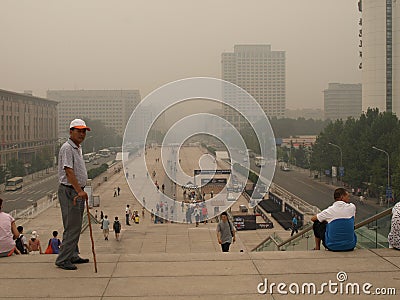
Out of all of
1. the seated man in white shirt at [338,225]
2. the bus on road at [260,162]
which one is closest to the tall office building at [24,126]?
the bus on road at [260,162]

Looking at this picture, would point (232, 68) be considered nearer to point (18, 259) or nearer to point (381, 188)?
point (381, 188)

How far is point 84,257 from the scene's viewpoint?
590 cm

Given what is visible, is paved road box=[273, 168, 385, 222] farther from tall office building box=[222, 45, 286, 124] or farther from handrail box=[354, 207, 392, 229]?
tall office building box=[222, 45, 286, 124]

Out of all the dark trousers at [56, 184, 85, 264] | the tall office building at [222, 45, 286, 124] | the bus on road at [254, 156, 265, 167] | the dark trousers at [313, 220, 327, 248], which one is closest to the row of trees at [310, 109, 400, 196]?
the bus on road at [254, 156, 265, 167]

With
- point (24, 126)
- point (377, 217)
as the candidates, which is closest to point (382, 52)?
point (24, 126)

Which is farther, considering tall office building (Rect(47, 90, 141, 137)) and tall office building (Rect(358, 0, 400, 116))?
tall office building (Rect(47, 90, 141, 137))

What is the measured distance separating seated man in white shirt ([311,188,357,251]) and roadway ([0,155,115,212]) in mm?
30275

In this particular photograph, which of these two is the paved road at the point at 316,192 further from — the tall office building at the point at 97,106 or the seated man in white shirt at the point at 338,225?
the tall office building at the point at 97,106

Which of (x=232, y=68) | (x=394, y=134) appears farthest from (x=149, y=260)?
(x=232, y=68)

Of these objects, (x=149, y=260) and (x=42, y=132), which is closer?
(x=149, y=260)

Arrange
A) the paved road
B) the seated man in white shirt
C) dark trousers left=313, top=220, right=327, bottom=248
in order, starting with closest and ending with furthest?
1. the seated man in white shirt
2. dark trousers left=313, top=220, right=327, bottom=248
3. the paved road

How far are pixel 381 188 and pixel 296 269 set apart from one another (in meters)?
32.8

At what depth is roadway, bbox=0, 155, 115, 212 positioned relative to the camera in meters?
37.0

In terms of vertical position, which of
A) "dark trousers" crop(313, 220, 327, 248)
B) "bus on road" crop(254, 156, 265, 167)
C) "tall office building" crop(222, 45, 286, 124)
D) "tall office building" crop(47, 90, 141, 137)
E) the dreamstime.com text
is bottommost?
"bus on road" crop(254, 156, 265, 167)
